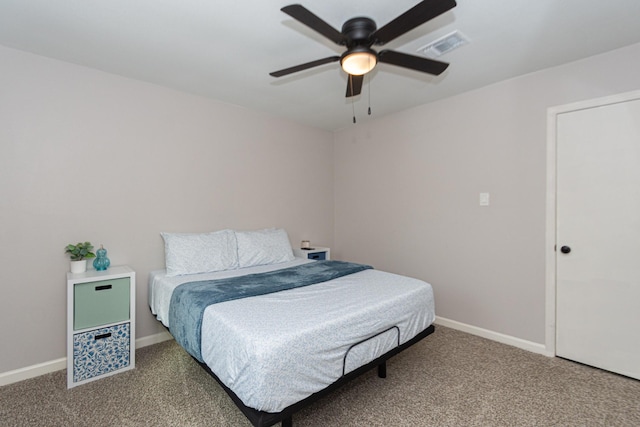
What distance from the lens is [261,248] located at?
3359mm

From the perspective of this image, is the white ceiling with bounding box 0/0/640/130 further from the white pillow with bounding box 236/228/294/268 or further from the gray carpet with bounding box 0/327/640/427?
the gray carpet with bounding box 0/327/640/427

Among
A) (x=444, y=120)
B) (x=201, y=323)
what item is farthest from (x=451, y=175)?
(x=201, y=323)

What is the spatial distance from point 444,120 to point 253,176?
236 centimetres

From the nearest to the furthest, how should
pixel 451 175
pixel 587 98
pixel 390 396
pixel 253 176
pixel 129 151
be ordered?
pixel 390 396
pixel 587 98
pixel 129 151
pixel 451 175
pixel 253 176

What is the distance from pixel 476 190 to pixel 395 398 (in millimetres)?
2190

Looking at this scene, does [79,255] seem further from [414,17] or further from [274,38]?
[414,17]

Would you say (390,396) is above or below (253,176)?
below

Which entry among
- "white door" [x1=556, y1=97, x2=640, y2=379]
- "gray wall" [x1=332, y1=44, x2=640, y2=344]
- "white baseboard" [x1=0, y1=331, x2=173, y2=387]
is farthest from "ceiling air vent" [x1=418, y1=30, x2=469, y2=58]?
"white baseboard" [x1=0, y1=331, x2=173, y2=387]

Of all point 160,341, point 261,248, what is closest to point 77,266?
point 160,341

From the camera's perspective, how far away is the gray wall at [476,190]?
2715 mm

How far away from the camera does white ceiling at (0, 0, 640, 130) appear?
1856 mm

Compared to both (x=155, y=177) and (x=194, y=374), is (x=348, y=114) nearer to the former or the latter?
(x=155, y=177)

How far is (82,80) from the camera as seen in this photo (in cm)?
261

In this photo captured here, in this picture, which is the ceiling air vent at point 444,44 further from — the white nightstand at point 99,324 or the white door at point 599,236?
the white nightstand at point 99,324
